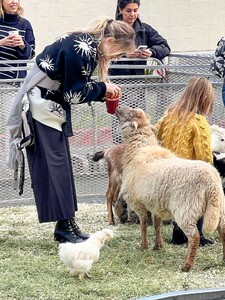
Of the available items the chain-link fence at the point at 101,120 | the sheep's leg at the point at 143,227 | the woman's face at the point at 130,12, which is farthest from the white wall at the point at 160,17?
the sheep's leg at the point at 143,227

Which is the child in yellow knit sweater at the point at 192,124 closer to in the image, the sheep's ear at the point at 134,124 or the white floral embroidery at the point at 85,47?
the sheep's ear at the point at 134,124

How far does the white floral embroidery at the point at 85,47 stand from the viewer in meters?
6.36

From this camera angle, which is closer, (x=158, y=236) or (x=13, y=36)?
(x=158, y=236)

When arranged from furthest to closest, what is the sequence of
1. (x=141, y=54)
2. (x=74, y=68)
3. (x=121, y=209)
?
(x=141, y=54), (x=121, y=209), (x=74, y=68)

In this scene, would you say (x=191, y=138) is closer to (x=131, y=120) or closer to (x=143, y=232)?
(x=131, y=120)

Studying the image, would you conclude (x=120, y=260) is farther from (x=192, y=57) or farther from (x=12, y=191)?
(x=192, y=57)

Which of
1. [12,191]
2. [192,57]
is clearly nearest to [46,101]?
[12,191]

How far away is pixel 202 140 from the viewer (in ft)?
22.3

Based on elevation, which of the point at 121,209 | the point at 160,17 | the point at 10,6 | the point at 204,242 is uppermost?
the point at 10,6

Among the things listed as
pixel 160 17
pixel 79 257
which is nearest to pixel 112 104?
pixel 79 257

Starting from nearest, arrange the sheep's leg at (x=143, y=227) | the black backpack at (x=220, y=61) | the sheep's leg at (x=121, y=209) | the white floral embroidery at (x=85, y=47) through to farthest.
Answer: the white floral embroidery at (x=85, y=47), the sheep's leg at (x=143, y=227), the black backpack at (x=220, y=61), the sheep's leg at (x=121, y=209)

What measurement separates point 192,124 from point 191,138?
137 mm

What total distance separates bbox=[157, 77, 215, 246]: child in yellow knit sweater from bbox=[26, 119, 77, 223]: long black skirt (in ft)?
2.97

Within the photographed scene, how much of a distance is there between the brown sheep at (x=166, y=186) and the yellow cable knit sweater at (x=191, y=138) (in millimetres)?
206
